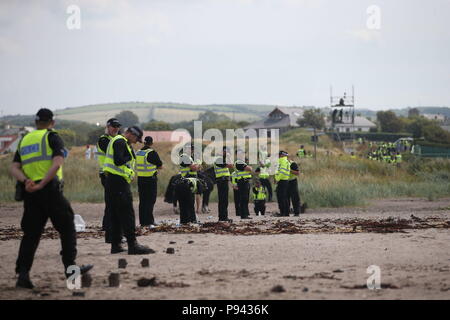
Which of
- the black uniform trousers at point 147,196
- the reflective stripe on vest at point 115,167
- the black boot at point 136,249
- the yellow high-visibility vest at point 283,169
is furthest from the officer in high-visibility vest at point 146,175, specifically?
the yellow high-visibility vest at point 283,169

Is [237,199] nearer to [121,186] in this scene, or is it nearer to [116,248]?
[116,248]

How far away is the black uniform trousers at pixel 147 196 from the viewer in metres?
17.2

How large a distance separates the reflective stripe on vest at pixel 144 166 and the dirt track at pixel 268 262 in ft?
4.31

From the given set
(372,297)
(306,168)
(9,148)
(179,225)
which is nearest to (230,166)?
(179,225)

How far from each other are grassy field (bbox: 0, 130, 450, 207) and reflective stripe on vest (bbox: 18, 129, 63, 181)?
17.9 metres

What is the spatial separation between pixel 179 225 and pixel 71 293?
30.7 feet

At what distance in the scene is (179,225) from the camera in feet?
60.2

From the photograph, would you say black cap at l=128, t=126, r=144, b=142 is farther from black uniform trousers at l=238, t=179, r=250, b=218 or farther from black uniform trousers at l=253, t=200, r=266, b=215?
black uniform trousers at l=253, t=200, r=266, b=215

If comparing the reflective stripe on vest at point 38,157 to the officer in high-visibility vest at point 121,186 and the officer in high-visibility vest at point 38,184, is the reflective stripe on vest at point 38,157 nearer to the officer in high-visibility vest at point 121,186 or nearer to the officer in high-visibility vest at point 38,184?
the officer in high-visibility vest at point 38,184

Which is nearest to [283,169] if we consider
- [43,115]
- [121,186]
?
[121,186]

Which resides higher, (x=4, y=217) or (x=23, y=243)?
(x=23, y=243)

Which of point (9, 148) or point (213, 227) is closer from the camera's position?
point (213, 227)

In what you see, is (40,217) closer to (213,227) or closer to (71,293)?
(71,293)

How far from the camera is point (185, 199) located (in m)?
18.2
